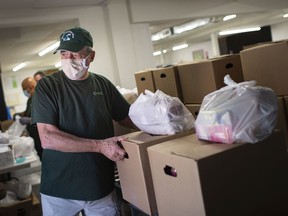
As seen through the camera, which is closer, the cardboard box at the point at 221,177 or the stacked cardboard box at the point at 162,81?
the cardboard box at the point at 221,177

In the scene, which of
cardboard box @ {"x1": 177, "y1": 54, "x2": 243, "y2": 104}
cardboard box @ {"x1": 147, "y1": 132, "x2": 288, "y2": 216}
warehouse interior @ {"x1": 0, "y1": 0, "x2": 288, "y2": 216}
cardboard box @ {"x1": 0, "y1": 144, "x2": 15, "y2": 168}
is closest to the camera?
cardboard box @ {"x1": 147, "y1": 132, "x2": 288, "y2": 216}

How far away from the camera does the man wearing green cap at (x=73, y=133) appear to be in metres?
1.60

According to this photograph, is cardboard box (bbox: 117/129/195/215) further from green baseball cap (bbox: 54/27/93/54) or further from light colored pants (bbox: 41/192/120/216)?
green baseball cap (bbox: 54/27/93/54)

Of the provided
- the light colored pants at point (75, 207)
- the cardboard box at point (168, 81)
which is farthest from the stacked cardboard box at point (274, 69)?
the light colored pants at point (75, 207)

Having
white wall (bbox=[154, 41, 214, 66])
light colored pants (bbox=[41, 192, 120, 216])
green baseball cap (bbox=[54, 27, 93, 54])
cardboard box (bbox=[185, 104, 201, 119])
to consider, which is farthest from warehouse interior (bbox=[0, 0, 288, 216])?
white wall (bbox=[154, 41, 214, 66])

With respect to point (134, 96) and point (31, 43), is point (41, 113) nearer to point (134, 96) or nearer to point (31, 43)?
point (134, 96)

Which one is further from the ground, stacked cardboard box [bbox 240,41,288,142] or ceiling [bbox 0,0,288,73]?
→ ceiling [bbox 0,0,288,73]

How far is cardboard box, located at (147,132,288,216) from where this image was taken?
3.49 feet

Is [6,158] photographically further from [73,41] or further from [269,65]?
[269,65]

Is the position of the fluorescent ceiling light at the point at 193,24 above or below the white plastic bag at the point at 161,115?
above

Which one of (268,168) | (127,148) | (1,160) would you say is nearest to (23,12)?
(1,160)

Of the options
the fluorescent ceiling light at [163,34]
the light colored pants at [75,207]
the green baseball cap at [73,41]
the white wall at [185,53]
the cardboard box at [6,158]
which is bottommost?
the light colored pants at [75,207]

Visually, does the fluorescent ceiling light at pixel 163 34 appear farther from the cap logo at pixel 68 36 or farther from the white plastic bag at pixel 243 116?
the white plastic bag at pixel 243 116

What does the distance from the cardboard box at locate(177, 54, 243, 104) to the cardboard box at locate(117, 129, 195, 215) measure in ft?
1.52
